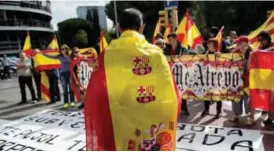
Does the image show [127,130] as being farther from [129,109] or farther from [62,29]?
[62,29]

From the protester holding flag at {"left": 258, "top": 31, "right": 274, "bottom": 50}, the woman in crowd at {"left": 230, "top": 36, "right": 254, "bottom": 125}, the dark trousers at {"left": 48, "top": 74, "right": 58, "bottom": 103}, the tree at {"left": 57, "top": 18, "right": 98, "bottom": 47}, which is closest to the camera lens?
the protester holding flag at {"left": 258, "top": 31, "right": 274, "bottom": 50}

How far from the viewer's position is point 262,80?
580 centimetres

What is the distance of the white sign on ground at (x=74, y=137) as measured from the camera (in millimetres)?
5191

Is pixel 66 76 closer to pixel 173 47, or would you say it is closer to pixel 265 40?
pixel 173 47

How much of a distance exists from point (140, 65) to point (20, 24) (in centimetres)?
5571

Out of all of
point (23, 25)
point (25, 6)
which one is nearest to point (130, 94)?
point (23, 25)

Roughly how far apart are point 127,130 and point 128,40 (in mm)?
668

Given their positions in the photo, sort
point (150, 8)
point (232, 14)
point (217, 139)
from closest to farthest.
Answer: point (217, 139)
point (232, 14)
point (150, 8)

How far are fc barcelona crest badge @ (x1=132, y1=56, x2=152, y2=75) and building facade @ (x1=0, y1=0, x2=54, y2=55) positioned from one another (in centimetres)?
4939

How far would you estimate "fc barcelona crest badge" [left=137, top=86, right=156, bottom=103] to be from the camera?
8.50ft

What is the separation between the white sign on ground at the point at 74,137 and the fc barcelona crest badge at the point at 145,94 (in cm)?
270

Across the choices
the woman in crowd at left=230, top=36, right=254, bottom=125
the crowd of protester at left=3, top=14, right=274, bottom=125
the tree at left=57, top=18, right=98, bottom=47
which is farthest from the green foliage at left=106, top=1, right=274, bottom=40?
the tree at left=57, top=18, right=98, bottom=47

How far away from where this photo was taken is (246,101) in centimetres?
632

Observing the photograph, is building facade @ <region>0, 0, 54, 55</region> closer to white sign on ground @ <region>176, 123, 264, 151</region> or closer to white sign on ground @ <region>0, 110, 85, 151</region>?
white sign on ground @ <region>0, 110, 85, 151</region>
